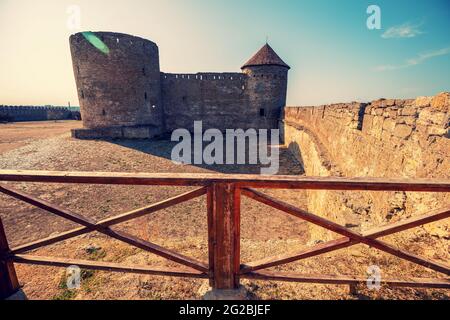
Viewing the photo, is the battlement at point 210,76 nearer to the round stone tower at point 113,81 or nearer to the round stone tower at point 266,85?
the round stone tower at point 266,85

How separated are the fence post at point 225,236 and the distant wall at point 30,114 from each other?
127 feet

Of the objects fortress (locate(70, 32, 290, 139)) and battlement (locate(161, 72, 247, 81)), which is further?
battlement (locate(161, 72, 247, 81))

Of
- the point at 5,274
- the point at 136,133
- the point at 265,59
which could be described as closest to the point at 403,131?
the point at 5,274

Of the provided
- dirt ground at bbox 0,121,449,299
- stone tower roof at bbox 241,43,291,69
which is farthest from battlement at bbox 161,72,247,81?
dirt ground at bbox 0,121,449,299

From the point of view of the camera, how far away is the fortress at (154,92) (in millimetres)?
15891

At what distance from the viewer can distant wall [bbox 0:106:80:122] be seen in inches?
A: 1174

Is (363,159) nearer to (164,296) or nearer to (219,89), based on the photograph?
(164,296)

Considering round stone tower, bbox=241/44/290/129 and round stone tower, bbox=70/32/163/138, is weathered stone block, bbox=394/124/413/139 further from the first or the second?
round stone tower, bbox=241/44/290/129

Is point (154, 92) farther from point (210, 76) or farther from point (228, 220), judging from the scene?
point (228, 220)

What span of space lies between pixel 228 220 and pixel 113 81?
17910 millimetres

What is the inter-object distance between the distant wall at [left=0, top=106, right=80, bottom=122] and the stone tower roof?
104 feet

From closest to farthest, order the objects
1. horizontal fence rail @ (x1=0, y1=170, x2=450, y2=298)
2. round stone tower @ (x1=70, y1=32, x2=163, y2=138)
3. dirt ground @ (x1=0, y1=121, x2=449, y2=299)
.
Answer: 1. horizontal fence rail @ (x1=0, y1=170, x2=450, y2=298)
2. dirt ground @ (x1=0, y1=121, x2=449, y2=299)
3. round stone tower @ (x1=70, y1=32, x2=163, y2=138)

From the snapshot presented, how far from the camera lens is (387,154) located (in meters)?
3.72
